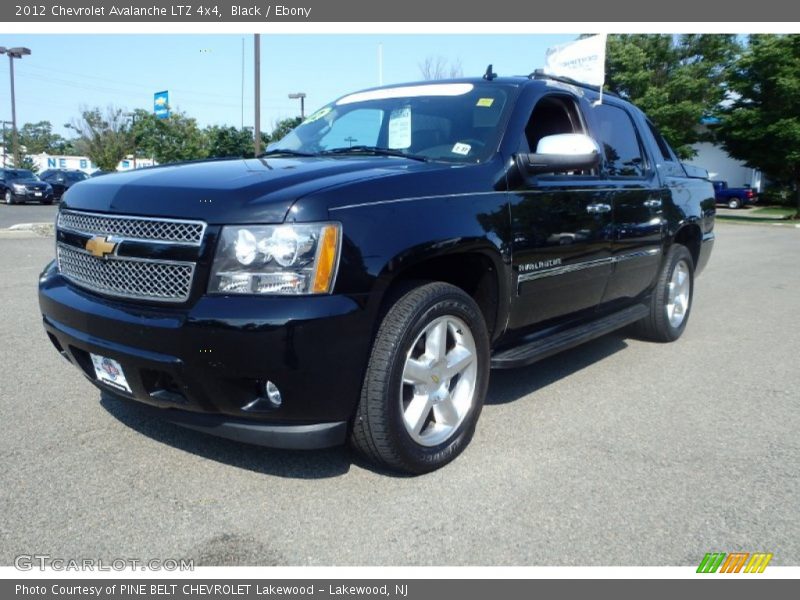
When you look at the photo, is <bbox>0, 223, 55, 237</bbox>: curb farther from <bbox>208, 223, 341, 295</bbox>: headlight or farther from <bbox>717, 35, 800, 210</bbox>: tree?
<bbox>717, 35, 800, 210</bbox>: tree

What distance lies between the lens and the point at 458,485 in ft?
9.70

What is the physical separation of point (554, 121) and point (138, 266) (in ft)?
8.97

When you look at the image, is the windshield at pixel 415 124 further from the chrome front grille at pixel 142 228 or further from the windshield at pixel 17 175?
the windshield at pixel 17 175

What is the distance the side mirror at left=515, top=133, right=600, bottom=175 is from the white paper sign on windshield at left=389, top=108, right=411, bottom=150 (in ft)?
2.21

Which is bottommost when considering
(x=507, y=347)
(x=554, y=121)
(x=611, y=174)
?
(x=507, y=347)

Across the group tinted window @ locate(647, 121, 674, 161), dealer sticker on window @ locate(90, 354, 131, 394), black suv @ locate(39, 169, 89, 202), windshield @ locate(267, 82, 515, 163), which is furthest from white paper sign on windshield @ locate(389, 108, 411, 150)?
black suv @ locate(39, 169, 89, 202)

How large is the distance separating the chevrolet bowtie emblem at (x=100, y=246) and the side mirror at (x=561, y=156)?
1982 mm

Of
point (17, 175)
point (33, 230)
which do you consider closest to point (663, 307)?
point (33, 230)

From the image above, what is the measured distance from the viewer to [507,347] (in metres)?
3.68

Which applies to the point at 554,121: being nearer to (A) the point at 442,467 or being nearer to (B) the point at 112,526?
(A) the point at 442,467

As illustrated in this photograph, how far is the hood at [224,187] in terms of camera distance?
2.53m

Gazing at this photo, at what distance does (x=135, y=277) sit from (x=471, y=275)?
1.58 meters

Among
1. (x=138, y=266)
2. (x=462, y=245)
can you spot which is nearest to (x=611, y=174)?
(x=462, y=245)

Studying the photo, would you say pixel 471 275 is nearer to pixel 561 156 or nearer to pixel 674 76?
pixel 561 156
